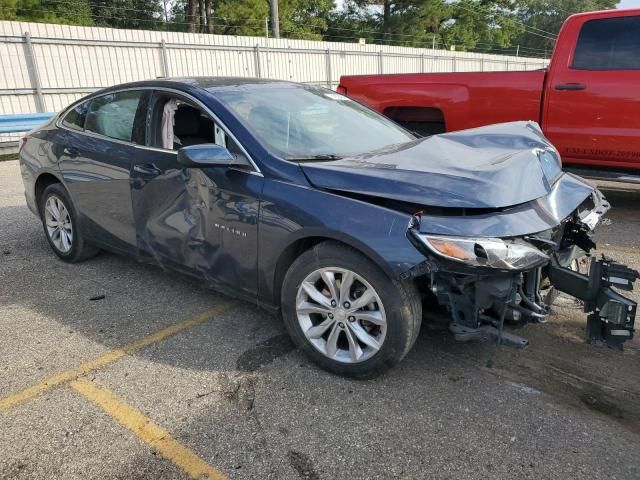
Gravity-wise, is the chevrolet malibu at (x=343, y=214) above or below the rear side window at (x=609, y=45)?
below

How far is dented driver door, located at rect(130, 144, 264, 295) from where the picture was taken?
332cm

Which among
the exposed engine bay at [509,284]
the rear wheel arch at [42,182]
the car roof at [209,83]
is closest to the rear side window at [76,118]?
the rear wheel arch at [42,182]

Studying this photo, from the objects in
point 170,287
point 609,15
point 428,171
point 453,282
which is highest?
point 609,15

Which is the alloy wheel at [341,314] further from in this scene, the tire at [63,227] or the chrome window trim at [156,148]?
the tire at [63,227]

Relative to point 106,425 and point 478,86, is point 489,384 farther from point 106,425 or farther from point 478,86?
point 478,86

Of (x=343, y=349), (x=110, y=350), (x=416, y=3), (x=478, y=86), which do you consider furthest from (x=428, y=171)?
(x=416, y=3)

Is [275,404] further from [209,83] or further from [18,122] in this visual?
[18,122]

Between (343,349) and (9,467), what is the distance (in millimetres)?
1703

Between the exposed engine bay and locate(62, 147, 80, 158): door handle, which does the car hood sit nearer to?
the exposed engine bay

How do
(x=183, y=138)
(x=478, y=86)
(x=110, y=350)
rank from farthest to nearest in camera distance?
(x=478, y=86)
(x=183, y=138)
(x=110, y=350)

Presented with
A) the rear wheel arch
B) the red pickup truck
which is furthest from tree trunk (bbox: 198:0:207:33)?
the rear wheel arch

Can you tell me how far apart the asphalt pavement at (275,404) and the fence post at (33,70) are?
11.3 meters

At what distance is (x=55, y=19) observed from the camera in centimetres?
2789

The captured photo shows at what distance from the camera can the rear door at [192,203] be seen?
3.33 meters
